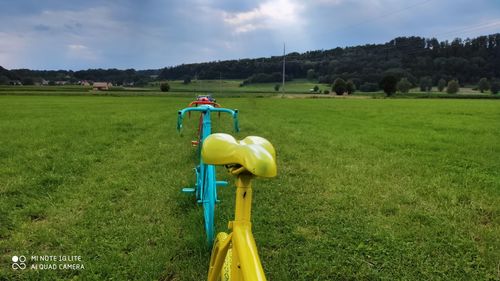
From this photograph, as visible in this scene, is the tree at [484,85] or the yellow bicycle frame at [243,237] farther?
the tree at [484,85]

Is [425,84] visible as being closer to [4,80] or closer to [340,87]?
[340,87]

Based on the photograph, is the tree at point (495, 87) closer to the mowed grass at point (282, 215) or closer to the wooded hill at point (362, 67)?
the wooded hill at point (362, 67)

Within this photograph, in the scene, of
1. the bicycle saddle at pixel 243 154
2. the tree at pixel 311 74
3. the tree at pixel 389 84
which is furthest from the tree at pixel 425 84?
the bicycle saddle at pixel 243 154

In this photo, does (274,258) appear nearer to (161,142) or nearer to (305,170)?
(305,170)

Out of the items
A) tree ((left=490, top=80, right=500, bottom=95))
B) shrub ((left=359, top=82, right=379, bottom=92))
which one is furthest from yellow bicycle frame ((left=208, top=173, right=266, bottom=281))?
shrub ((left=359, top=82, right=379, bottom=92))

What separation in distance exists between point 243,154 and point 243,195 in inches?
10.5

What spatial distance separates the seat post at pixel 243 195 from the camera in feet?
6.86

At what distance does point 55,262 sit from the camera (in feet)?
12.5

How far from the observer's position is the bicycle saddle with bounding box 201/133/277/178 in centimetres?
192

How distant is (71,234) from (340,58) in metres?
122

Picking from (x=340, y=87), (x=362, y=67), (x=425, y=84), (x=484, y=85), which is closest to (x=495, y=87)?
(x=484, y=85)

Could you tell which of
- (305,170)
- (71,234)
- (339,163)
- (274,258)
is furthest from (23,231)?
(339,163)

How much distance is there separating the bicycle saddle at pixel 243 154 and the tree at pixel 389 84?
85.5 m

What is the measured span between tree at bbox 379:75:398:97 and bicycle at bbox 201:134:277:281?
281 ft
